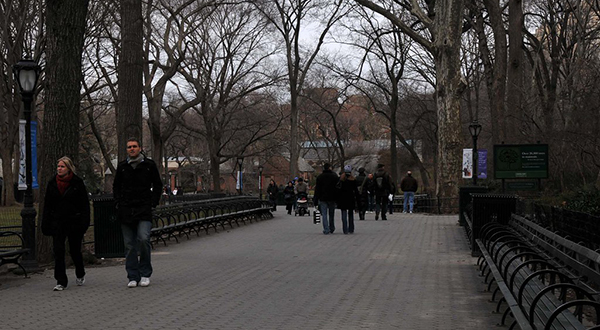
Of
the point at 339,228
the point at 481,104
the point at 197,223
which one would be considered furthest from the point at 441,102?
the point at 481,104

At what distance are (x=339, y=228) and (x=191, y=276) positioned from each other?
36.3 feet

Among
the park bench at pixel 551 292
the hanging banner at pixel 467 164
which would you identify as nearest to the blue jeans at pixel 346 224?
the park bench at pixel 551 292

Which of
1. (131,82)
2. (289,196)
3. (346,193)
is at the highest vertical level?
(131,82)

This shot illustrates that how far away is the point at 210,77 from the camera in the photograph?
152 ft

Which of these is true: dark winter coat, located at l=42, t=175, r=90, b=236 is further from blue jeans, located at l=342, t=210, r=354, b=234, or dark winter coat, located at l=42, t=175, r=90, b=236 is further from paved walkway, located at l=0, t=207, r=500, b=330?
blue jeans, located at l=342, t=210, r=354, b=234

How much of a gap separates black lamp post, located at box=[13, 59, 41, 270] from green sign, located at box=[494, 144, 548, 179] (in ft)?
53.9

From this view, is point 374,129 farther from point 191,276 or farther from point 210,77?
point 191,276

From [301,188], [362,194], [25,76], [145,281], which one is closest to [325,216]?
[362,194]

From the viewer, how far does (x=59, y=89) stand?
42.2ft

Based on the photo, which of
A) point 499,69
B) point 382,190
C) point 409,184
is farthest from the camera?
point 409,184

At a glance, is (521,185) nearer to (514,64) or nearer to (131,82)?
(514,64)

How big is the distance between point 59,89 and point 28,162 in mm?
1317

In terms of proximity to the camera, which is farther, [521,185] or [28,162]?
[521,185]

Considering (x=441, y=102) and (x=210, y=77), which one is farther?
(x=210, y=77)
